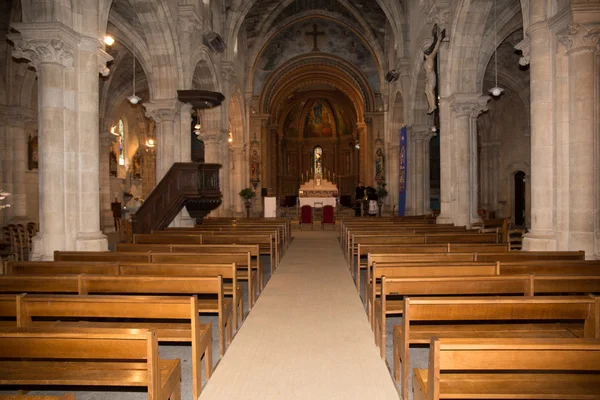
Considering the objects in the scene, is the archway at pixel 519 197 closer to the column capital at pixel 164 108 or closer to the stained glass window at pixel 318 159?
the column capital at pixel 164 108

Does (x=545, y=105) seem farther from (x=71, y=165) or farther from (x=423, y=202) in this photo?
(x=423, y=202)

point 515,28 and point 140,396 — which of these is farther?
point 515,28

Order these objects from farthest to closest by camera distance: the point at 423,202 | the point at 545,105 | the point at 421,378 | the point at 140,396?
the point at 423,202
the point at 545,105
the point at 140,396
the point at 421,378

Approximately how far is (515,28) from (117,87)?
18.1 metres

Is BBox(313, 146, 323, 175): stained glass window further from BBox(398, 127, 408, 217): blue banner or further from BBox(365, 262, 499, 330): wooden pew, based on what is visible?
BBox(365, 262, 499, 330): wooden pew

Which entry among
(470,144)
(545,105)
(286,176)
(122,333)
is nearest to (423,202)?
(470,144)

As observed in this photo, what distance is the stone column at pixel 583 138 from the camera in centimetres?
722

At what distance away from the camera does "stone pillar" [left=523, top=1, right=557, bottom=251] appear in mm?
7766

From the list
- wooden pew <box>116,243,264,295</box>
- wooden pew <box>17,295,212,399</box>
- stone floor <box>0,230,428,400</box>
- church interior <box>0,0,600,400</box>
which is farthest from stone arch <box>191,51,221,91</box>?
Result: wooden pew <box>17,295,212,399</box>

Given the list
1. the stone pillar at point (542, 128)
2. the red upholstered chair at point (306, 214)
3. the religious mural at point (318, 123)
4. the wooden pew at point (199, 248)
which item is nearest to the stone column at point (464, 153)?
the stone pillar at point (542, 128)

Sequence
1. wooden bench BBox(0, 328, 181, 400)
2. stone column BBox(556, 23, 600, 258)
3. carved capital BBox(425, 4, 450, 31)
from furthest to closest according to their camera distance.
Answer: carved capital BBox(425, 4, 450, 31), stone column BBox(556, 23, 600, 258), wooden bench BBox(0, 328, 181, 400)

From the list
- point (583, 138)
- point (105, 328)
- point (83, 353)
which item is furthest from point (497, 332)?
point (583, 138)

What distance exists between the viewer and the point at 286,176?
135 ft

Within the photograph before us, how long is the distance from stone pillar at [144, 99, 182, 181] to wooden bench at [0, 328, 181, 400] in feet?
37.8
